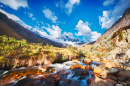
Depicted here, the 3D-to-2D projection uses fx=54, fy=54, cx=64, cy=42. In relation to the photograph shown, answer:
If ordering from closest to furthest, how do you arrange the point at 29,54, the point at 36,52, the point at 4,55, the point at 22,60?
the point at 4,55
the point at 22,60
the point at 29,54
the point at 36,52

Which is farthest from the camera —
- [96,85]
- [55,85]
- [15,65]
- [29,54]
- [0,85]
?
[29,54]

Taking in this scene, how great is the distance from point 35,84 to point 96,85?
843cm

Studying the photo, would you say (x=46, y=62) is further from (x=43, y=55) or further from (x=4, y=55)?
(x=4, y=55)

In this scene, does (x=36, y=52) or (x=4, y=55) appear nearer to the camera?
(x=4, y=55)

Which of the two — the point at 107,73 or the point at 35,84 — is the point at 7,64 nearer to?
the point at 35,84

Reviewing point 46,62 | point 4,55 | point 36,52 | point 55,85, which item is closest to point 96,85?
point 55,85

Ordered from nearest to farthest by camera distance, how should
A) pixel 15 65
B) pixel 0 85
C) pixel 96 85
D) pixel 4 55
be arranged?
pixel 96 85 < pixel 0 85 < pixel 4 55 < pixel 15 65

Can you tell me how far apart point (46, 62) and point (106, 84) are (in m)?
14.7

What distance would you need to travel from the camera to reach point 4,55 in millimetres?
11297

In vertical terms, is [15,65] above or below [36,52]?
below

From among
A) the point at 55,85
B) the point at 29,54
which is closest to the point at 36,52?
the point at 29,54

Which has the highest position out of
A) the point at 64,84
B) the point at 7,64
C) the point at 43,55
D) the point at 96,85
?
the point at 43,55

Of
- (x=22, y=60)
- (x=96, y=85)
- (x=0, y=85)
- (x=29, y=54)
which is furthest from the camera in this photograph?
(x=29, y=54)

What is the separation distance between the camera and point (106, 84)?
6000 millimetres
